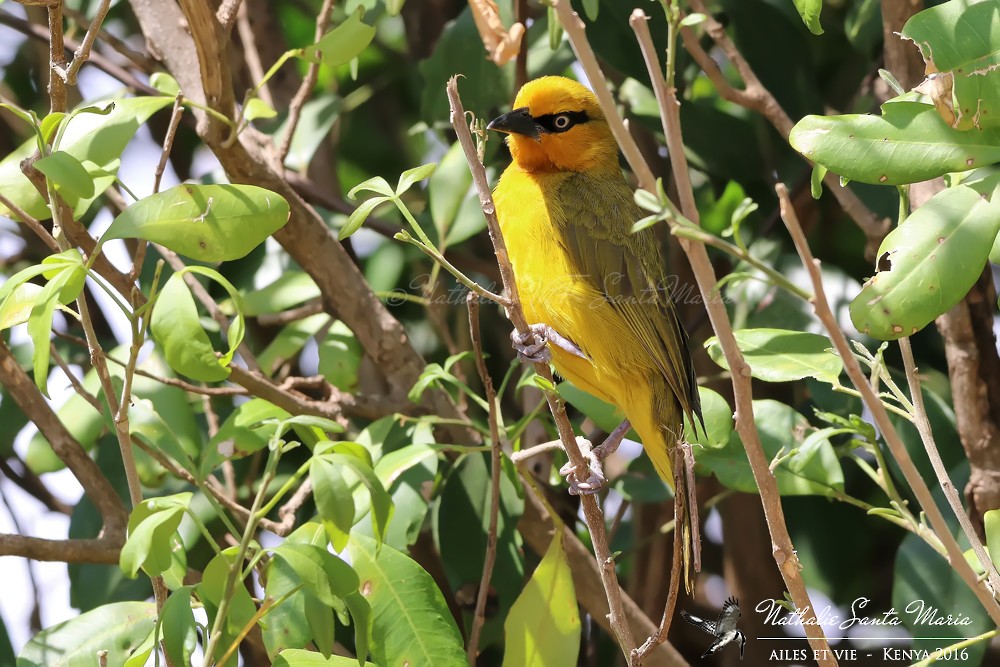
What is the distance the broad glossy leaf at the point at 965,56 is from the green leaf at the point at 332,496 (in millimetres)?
1027

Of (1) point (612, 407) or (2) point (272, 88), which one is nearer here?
(1) point (612, 407)

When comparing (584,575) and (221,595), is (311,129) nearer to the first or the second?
(584,575)

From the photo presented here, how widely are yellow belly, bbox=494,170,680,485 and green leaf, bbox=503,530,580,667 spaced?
59cm

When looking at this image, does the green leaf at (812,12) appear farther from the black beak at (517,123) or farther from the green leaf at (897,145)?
the black beak at (517,123)

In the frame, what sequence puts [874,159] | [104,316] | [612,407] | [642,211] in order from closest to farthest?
1. [874,159]
2. [612,407]
3. [642,211]
4. [104,316]

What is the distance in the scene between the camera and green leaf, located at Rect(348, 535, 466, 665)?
1913mm

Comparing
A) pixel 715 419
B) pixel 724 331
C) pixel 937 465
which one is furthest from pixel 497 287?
pixel 724 331

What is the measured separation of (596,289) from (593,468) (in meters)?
0.61

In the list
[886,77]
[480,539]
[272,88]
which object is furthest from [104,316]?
[886,77]

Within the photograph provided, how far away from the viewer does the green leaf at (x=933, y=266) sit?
1.49 meters

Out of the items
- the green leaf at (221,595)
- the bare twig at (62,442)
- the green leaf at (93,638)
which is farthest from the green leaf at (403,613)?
the bare twig at (62,442)

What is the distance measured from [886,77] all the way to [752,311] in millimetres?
1431

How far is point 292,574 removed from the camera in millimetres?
1685

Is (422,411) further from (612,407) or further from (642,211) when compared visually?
(642,211)
